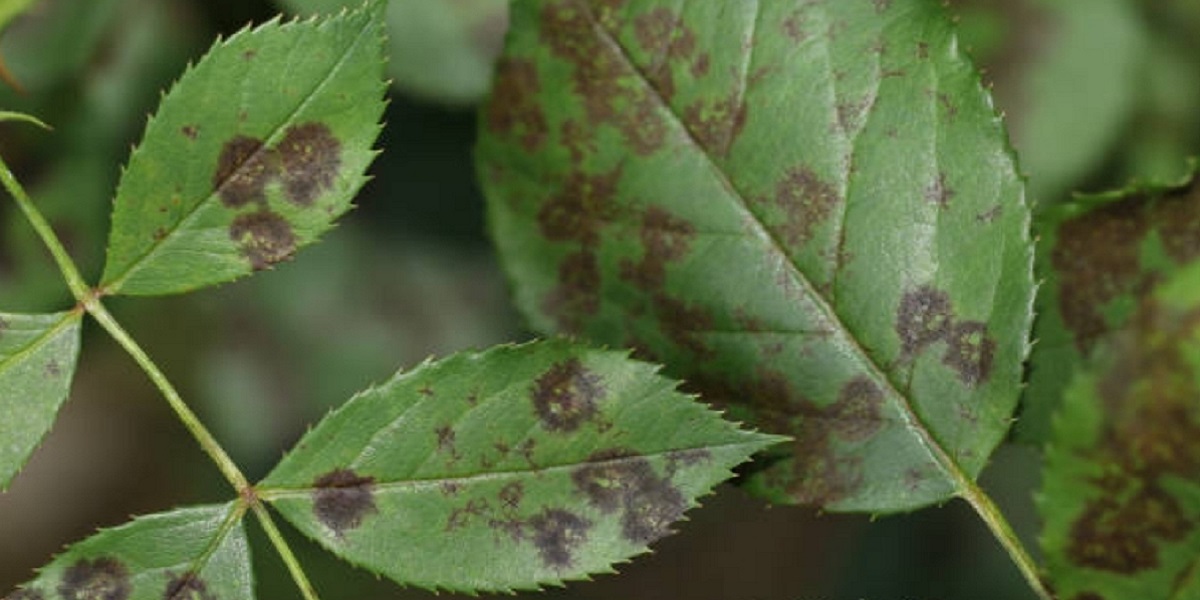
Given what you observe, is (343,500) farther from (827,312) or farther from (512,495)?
(827,312)

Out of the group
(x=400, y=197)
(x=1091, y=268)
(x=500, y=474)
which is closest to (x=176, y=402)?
(x=500, y=474)

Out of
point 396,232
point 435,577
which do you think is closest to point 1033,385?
point 435,577

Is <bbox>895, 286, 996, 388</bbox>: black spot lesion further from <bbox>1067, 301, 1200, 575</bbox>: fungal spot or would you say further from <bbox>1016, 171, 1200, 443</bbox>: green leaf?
<bbox>1067, 301, 1200, 575</bbox>: fungal spot

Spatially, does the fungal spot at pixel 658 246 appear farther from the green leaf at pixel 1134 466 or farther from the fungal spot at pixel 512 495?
the green leaf at pixel 1134 466

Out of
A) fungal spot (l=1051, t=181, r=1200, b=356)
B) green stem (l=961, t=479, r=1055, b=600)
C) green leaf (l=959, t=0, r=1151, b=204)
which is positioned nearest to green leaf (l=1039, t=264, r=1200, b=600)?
green stem (l=961, t=479, r=1055, b=600)

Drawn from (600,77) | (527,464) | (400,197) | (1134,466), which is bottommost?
(1134,466)

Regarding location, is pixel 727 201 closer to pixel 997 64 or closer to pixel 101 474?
pixel 997 64

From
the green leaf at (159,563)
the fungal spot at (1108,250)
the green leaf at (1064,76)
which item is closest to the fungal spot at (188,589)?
the green leaf at (159,563)
